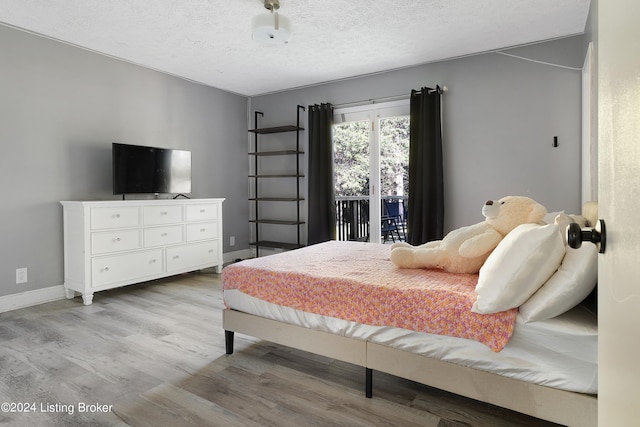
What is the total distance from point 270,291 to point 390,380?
84cm

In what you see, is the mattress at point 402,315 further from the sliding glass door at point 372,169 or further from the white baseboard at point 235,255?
the white baseboard at point 235,255

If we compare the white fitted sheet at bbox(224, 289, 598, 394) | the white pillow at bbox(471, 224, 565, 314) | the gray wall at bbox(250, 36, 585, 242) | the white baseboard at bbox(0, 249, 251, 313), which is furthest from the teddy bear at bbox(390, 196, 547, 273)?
the white baseboard at bbox(0, 249, 251, 313)

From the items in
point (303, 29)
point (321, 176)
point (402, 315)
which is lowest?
point (402, 315)

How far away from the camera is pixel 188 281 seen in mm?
4367

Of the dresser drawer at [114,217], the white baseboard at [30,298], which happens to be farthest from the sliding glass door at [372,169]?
the white baseboard at [30,298]

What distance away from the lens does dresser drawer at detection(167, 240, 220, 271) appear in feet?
13.9

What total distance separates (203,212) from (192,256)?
556mm

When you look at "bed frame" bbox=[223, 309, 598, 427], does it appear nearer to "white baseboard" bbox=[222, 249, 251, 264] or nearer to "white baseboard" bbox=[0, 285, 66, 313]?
"white baseboard" bbox=[0, 285, 66, 313]

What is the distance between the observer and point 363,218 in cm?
501

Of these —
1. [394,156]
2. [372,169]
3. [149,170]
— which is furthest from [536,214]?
[149,170]

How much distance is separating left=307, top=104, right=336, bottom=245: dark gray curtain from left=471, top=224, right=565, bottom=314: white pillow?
3.52 meters

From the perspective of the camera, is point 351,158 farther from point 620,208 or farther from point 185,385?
point 620,208

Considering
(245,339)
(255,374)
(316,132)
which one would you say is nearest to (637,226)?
(255,374)

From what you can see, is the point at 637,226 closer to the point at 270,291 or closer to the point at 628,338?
the point at 628,338
